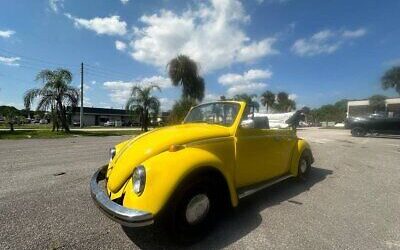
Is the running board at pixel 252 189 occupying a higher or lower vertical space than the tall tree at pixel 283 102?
lower

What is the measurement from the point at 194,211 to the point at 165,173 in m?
0.58

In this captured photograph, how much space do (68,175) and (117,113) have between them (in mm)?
85534

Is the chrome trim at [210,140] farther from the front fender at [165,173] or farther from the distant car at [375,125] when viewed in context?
the distant car at [375,125]

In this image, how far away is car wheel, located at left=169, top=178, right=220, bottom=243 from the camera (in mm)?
3090

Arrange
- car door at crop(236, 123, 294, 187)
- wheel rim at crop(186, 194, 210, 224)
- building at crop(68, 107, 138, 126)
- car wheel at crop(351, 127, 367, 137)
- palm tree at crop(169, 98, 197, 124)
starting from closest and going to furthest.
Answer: wheel rim at crop(186, 194, 210, 224)
car door at crop(236, 123, 294, 187)
car wheel at crop(351, 127, 367, 137)
palm tree at crop(169, 98, 197, 124)
building at crop(68, 107, 138, 126)

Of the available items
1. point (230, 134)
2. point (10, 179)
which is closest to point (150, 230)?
point (230, 134)

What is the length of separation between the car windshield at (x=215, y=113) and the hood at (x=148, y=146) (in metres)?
0.41

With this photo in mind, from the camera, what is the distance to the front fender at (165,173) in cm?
293

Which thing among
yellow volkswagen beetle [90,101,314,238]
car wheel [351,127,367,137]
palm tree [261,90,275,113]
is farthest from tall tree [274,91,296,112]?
yellow volkswagen beetle [90,101,314,238]

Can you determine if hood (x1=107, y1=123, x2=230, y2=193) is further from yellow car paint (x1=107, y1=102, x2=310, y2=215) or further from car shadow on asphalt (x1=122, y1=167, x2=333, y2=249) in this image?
car shadow on asphalt (x1=122, y1=167, x2=333, y2=249)

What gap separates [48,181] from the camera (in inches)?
232

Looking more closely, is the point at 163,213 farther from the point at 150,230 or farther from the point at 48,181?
the point at 48,181

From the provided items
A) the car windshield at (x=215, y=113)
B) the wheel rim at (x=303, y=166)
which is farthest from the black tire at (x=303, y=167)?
the car windshield at (x=215, y=113)

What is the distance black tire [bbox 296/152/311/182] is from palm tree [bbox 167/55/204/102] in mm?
26656
